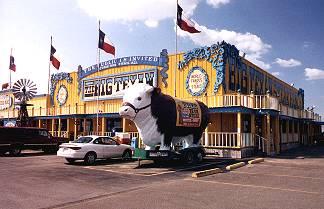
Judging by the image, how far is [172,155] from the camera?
1548 cm

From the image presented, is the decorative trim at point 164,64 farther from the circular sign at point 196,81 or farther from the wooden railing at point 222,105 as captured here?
the wooden railing at point 222,105

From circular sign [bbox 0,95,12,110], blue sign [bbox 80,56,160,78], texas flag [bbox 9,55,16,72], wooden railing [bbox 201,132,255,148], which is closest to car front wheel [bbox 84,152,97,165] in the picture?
wooden railing [bbox 201,132,255,148]

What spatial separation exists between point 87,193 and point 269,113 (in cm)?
1565

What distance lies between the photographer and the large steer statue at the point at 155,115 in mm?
14773

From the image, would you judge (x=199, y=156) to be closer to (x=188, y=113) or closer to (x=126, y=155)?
(x=188, y=113)

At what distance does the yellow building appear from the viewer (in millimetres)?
21047

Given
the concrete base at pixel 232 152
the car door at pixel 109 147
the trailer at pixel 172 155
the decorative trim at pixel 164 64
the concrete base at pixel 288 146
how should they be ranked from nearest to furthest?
the trailer at pixel 172 155 → the car door at pixel 109 147 → the concrete base at pixel 232 152 → the decorative trim at pixel 164 64 → the concrete base at pixel 288 146

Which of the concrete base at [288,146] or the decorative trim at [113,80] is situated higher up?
the decorative trim at [113,80]

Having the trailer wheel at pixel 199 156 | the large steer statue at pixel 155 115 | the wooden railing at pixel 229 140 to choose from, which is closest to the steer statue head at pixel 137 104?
the large steer statue at pixel 155 115

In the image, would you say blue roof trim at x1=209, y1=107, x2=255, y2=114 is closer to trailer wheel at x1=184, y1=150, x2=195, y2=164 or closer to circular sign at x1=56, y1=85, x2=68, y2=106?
trailer wheel at x1=184, y1=150, x2=195, y2=164

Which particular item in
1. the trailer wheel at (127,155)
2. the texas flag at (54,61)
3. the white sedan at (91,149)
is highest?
the texas flag at (54,61)

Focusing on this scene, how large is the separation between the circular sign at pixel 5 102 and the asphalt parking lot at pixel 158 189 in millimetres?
33043

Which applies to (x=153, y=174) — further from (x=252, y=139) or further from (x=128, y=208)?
(x=252, y=139)

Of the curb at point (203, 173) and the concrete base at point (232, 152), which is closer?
the curb at point (203, 173)
